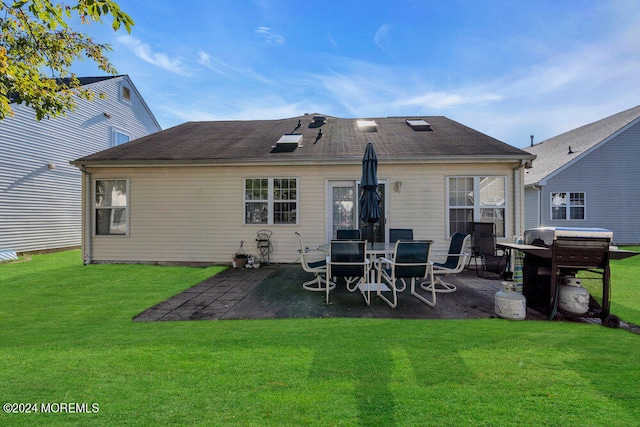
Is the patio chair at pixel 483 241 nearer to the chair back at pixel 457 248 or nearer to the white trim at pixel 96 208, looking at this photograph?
the chair back at pixel 457 248

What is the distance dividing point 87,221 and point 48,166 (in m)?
5.24

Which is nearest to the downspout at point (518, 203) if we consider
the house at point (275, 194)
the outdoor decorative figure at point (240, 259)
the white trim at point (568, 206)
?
the house at point (275, 194)

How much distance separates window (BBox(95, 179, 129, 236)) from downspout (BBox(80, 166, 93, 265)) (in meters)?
0.16

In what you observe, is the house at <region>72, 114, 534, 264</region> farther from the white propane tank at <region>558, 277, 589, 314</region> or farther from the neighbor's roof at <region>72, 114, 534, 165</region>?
the white propane tank at <region>558, 277, 589, 314</region>

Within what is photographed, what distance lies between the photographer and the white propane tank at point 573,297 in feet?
11.9

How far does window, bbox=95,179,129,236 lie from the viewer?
789cm

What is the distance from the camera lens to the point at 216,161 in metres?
7.40

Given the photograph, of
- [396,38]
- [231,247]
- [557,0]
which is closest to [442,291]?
[231,247]

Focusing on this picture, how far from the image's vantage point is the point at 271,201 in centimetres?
762

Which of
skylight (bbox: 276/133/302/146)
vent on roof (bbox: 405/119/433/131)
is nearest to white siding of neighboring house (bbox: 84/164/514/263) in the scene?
skylight (bbox: 276/133/302/146)

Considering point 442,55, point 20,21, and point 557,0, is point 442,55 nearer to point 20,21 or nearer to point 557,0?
point 557,0

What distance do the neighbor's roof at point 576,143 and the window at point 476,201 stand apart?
7.54 meters

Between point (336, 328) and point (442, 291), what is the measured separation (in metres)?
2.56

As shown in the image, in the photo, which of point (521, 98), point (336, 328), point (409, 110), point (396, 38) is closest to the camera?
point (336, 328)
